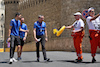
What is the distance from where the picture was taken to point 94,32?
6.40 metres

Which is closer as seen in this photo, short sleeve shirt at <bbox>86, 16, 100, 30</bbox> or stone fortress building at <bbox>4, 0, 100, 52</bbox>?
short sleeve shirt at <bbox>86, 16, 100, 30</bbox>

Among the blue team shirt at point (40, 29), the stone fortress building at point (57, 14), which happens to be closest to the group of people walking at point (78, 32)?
the blue team shirt at point (40, 29)

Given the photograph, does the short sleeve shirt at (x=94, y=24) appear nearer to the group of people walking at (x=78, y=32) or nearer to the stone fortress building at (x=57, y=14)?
the group of people walking at (x=78, y=32)

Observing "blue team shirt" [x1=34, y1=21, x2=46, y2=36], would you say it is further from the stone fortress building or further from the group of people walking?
the stone fortress building

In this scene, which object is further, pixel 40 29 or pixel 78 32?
pixel 40 29

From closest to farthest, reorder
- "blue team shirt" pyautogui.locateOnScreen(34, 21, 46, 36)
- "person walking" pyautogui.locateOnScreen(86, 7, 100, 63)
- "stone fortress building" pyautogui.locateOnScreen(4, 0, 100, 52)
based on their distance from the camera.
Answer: "person walking" pyautogui.locateOnScreen(86, 7, 100, 63) < "blue team shirt" pyautogui.locateOnScreen(34, 21, 46, 36) < "stone fortress building" pyautogui.locateOnScreen(4, 0, 100, 52)

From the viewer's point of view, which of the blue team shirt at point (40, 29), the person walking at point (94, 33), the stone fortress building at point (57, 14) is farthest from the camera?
the stone fortress building at point (57, 14)

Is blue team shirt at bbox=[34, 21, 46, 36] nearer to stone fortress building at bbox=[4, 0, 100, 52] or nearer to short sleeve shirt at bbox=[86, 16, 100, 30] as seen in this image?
→ short sleeve shirt at bbox=[86, 16, 100, 30]

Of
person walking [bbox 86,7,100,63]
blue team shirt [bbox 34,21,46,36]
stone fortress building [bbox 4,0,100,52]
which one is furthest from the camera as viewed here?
stone fortress building [bbox 4,0,100,52]

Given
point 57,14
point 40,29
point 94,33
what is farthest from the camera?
point 57,14

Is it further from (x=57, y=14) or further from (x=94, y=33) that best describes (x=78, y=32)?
(x=57, y=14)

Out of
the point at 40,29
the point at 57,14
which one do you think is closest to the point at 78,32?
the point at 40,29

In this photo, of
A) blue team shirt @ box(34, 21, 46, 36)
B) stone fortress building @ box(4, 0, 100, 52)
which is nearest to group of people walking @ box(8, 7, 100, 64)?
blue team shirt @ box(34, 21, 46, 36)

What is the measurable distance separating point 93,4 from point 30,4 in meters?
14.0
